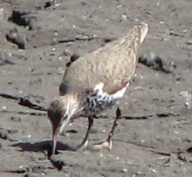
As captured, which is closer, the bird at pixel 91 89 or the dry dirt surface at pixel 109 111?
the bird at pixel 91 89

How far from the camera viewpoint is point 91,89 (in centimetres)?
1038

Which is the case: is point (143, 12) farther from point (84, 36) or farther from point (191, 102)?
point (191, 102)

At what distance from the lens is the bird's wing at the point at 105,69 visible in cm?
1041

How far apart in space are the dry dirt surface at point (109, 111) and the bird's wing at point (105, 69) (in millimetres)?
492

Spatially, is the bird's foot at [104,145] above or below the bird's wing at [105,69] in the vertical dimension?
below

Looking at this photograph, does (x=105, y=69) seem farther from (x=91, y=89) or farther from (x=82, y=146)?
(x=82, y=146)

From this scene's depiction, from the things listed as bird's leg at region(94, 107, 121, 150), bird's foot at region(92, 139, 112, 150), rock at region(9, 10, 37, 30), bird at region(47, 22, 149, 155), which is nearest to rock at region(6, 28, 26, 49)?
rock at region(9, 10, 37, 30)

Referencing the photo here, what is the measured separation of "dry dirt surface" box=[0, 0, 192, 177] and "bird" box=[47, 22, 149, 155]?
241mm

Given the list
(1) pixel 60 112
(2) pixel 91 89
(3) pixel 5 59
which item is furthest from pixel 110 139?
(3) pixel 5 59

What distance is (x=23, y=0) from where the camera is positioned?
14.8 m

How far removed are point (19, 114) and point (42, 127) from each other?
1.47 feet

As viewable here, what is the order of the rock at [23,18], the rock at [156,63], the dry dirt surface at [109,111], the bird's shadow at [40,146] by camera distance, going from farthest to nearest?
the rock at [23,18]
the rock at [156,63]
the bird's shadow at [40,146]
the dry dirt surface at [109,111]

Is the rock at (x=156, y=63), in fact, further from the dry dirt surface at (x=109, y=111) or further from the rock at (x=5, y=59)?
the rock at (x=5, y=59)

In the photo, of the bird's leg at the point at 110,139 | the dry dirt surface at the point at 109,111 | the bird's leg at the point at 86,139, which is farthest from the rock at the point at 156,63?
the bird's leg at the point at 86,139
